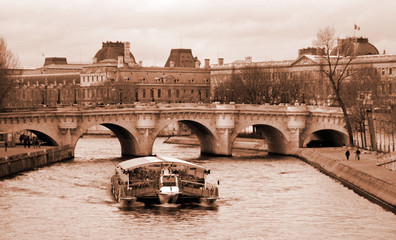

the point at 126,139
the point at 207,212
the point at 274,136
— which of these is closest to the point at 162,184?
the point at 207,212

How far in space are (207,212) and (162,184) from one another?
4.57 metres

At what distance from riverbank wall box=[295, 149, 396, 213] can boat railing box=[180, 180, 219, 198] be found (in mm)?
11460

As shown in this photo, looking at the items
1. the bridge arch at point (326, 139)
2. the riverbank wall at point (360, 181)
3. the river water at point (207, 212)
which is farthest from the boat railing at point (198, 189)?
the bridge arch at point (326, 139)

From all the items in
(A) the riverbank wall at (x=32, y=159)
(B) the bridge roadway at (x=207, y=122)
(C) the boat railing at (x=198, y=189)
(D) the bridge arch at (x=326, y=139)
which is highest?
(B) the bridge roadway at (x=207, y=122)

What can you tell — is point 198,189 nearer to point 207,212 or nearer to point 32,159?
A: point 207,212

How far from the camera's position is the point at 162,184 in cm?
7162

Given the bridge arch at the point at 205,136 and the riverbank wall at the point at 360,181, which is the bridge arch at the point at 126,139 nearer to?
the bridge arch at the point at 205,136

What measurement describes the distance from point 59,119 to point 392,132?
115 feet

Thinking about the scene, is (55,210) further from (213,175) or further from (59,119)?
(59,119)

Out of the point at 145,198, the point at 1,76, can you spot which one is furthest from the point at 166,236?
the point at 1,76

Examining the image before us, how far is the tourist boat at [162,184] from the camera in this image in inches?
2812

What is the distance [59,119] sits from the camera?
344 ft

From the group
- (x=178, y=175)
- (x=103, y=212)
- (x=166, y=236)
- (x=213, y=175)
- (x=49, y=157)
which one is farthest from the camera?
(x=49, y=157)

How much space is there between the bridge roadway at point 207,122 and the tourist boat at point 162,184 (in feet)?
101
